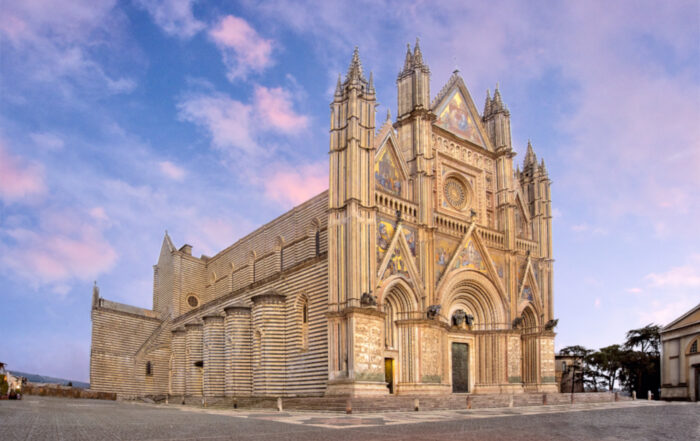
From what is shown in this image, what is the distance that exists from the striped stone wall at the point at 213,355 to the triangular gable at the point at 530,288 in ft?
61.9

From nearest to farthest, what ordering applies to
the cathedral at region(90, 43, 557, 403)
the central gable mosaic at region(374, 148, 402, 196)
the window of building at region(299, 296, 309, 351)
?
the cathedral at region(90, 43, 557, 403) < the central gable mosaic at region(374, 148, 402, 196) < the window of building at region(299, 296, 309, 351)

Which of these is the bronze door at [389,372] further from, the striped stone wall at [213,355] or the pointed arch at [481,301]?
the striped stone wall at [213,355]

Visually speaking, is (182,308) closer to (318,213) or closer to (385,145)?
(318,213)

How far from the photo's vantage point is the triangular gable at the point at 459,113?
3550cm

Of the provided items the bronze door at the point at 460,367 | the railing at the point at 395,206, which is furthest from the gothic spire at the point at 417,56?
the bronze door at the point at 460,367

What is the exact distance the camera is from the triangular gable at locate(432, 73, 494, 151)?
35.5 metres

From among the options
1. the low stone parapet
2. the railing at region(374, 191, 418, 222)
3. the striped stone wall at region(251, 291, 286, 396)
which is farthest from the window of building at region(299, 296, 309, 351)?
the low stone parapet

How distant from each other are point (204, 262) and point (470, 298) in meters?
26.2

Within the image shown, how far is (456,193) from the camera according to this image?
3550 centimetres

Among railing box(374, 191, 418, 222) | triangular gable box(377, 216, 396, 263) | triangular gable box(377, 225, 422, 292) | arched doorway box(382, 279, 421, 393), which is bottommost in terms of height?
arched doorway box(382, 279, 421, 393)

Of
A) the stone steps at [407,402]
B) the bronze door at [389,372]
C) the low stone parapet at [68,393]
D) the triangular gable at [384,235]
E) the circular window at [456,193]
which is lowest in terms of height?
the low stone parapet at [68,393]

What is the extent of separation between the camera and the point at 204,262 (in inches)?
2030

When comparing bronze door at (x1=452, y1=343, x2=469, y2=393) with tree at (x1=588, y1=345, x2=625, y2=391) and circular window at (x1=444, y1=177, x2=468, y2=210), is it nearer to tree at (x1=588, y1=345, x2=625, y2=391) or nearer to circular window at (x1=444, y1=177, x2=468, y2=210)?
circular window at (x1=444, y1=177, x2=468, y2=210)

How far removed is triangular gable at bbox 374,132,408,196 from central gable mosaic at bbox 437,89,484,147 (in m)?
4.90
